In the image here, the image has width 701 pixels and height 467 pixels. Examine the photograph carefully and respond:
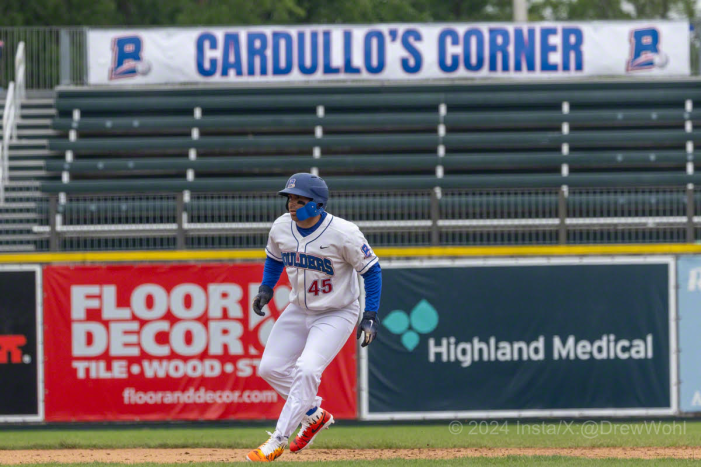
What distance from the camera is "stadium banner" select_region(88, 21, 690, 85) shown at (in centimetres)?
1742

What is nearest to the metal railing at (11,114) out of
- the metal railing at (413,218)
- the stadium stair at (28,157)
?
the stadium stair at (28,157)

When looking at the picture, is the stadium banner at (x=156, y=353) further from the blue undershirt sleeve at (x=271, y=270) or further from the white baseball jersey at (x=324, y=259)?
the white baseball jersey at (x=324, y=259)

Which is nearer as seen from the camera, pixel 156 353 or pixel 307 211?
pixel 307 211

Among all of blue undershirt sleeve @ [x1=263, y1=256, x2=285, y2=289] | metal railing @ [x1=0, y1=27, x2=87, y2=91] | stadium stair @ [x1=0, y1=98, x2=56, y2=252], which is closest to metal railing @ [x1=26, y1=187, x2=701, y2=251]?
stadium stair @ [x1=0, y1=98, x2=56, y2=252]

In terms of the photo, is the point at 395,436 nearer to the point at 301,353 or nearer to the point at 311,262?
the point at 301,353

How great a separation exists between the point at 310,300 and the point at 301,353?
17.7 inches

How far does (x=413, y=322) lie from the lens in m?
9.63

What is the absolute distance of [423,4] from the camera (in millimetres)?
32125

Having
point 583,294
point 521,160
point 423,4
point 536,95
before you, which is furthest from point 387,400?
point 423,4

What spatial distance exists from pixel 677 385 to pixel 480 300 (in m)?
2.08

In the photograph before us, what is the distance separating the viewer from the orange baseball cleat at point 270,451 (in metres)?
6.58

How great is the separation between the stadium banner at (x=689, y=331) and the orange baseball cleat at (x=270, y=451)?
464 centimetres

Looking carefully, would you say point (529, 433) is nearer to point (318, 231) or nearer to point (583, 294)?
point (583, 294)

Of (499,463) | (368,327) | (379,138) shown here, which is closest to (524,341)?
(499,463)
